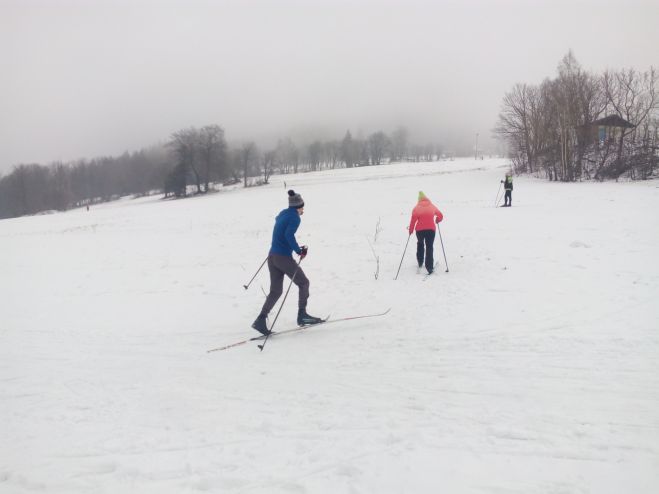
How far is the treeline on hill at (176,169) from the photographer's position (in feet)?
249

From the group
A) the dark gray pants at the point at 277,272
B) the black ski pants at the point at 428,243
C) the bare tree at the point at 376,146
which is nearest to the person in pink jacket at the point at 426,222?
the black ski pants at the point at 428,243

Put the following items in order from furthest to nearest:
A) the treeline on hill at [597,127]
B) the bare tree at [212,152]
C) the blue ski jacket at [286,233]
Answer: the bare tree at [212,152]
the treeline on hill at [597,127]
the blue ski jacket at [286,233]

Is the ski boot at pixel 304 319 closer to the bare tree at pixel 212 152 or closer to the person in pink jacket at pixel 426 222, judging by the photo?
the person in pink jacket at pixel 426 222

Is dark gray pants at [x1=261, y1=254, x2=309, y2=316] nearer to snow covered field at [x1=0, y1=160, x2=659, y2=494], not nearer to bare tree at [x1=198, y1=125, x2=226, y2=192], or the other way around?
snow covered field at [x1=0, y1=160, x2=659, y2=494]

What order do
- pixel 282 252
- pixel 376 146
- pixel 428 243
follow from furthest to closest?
1. pixel 376 146
2. pixel 428 243
3. pixel 282 252

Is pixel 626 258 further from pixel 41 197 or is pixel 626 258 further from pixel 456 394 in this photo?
pixel 41 197

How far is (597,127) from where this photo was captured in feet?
128

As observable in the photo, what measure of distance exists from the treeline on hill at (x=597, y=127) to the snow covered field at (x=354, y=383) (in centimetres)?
3149

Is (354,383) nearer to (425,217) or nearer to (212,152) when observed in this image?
(425,217)

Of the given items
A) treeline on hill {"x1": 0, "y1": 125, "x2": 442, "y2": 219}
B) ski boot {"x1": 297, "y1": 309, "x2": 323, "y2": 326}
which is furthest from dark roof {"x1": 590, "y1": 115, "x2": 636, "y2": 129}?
treeline on hill {"x1": 0, "y1": 125, "x2": 442, "y2": 219}

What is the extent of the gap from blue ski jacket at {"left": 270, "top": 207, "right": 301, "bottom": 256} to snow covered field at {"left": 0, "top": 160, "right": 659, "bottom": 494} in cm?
153

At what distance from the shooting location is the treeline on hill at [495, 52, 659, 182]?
34656mm

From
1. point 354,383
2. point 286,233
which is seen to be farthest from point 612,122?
point 354,383

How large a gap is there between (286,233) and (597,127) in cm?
4539
